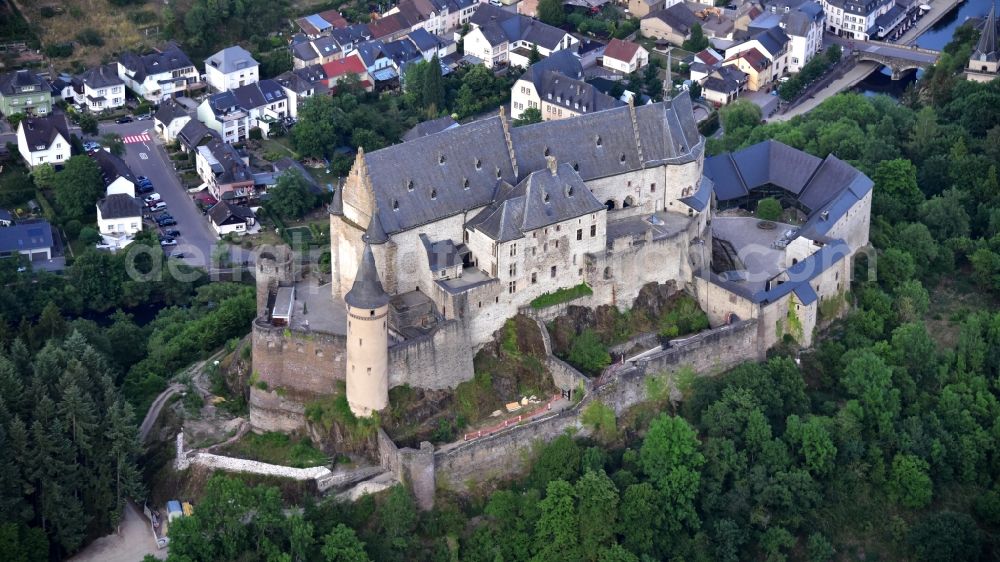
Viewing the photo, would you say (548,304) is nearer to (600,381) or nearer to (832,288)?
(600,381)

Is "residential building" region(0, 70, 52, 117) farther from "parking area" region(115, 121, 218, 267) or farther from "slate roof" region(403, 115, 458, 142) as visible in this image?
"slate roof" region(403, 115, 458, 142)

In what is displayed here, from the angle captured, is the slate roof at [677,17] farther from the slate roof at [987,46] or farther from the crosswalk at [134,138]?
the crosswalk at [134,138]

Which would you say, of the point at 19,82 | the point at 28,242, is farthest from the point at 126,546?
the point at 19,82

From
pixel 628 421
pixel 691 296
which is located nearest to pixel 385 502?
pixel 628 421

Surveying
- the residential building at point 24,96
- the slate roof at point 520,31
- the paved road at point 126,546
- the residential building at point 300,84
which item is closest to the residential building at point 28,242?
the residential building at point 24,96

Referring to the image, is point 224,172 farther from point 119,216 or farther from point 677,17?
point 677,17

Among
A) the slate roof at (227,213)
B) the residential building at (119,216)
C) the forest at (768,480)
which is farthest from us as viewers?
the slate roof at (227,213)
